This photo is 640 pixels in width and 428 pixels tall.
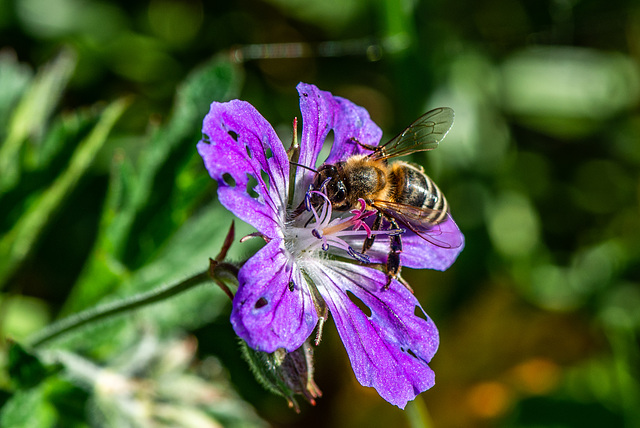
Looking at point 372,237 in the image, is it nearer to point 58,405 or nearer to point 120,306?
point 120,306

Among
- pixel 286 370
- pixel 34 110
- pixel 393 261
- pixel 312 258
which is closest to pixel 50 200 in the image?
pixel 34 110

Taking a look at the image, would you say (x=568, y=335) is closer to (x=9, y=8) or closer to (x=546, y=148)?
(x=546, y=148)

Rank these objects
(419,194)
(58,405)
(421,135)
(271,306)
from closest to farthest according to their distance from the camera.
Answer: (271,306), (419,194), (421,135), (58,405)

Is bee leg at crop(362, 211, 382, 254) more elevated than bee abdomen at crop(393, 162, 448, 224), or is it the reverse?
bee abdomen at crop(393, 162, 448, 224)

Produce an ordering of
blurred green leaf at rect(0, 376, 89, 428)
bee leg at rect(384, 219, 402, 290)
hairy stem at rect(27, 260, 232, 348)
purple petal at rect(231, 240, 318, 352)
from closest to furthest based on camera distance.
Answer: purple petal at rect(231, 240, 318, 352) < hairy stem at rect(27, 260, 232, 348) < bee leg at rect(384, 219, 402, 290) < blurred green leaf at rect(0, 376, 89, 428)

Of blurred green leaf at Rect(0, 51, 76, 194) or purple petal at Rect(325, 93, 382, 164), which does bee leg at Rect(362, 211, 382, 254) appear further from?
blurred green leaf at Rect(0, 51, 76, 194)

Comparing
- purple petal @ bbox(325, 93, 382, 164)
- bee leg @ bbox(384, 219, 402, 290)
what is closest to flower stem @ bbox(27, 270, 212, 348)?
bee leg @ bbox(384, 219, 402, 290)

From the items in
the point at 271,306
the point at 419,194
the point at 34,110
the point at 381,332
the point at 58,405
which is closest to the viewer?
the point at 271,306
